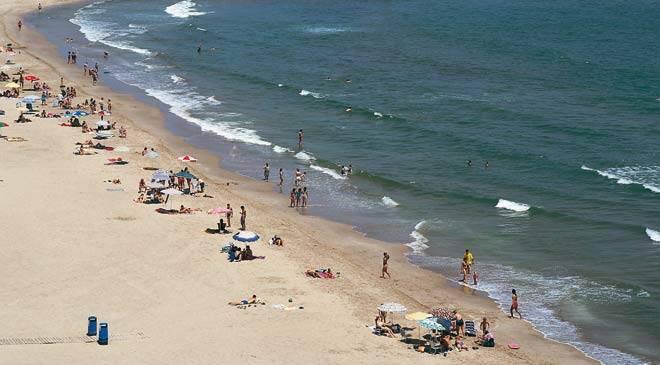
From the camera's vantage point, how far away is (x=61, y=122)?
218 feet

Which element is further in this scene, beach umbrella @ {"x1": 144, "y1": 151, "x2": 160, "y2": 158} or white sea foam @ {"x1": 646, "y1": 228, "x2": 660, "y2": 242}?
beach umbrella @ {"x1": 144, "y1": 151, "x2": 160, "y2": 158}


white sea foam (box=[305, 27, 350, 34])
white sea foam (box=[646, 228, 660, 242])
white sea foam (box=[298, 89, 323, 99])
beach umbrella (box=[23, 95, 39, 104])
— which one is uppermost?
white sea foam (box=[305, 27, 350, 34])

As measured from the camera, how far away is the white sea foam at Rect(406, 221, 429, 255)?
4675 cm

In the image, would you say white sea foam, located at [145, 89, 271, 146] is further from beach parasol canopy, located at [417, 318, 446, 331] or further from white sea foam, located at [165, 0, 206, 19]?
white sea foam, located at [165, 0, 206, 19]

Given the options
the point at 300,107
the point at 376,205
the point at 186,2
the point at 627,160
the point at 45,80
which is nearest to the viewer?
the point at 376,205

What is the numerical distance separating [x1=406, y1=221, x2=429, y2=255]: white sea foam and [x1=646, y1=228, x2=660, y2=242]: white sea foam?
392 inches

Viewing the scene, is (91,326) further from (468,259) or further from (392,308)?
(468,259)

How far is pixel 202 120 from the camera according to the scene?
71750 mm

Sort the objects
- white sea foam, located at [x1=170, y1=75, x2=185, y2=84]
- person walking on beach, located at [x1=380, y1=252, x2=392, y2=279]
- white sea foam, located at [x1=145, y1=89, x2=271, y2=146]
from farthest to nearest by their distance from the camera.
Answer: white sea foam, located at [x1=170, y1=75, x2=185, y2=84]
white sea foam, located at [x1=145, y1=89, x2=271, y2=146]
person walking on beach, located at [x1=380, y1=252, x2=392, y2=279]

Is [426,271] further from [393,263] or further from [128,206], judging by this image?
[128,206]

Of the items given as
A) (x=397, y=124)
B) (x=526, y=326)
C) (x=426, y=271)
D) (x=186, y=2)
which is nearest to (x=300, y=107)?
(x=397, y=124)

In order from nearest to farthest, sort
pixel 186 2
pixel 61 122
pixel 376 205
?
pixel 376 205 → pixel 61 122 → pixel 186 2

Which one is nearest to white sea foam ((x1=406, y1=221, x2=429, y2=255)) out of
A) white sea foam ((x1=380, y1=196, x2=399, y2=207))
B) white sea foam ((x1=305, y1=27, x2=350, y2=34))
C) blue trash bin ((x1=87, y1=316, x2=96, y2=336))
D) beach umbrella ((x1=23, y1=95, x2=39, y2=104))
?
white sea foam ((x1=380, y1=196, x2=399, y2=207))

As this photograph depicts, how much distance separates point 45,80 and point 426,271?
1864 inches
